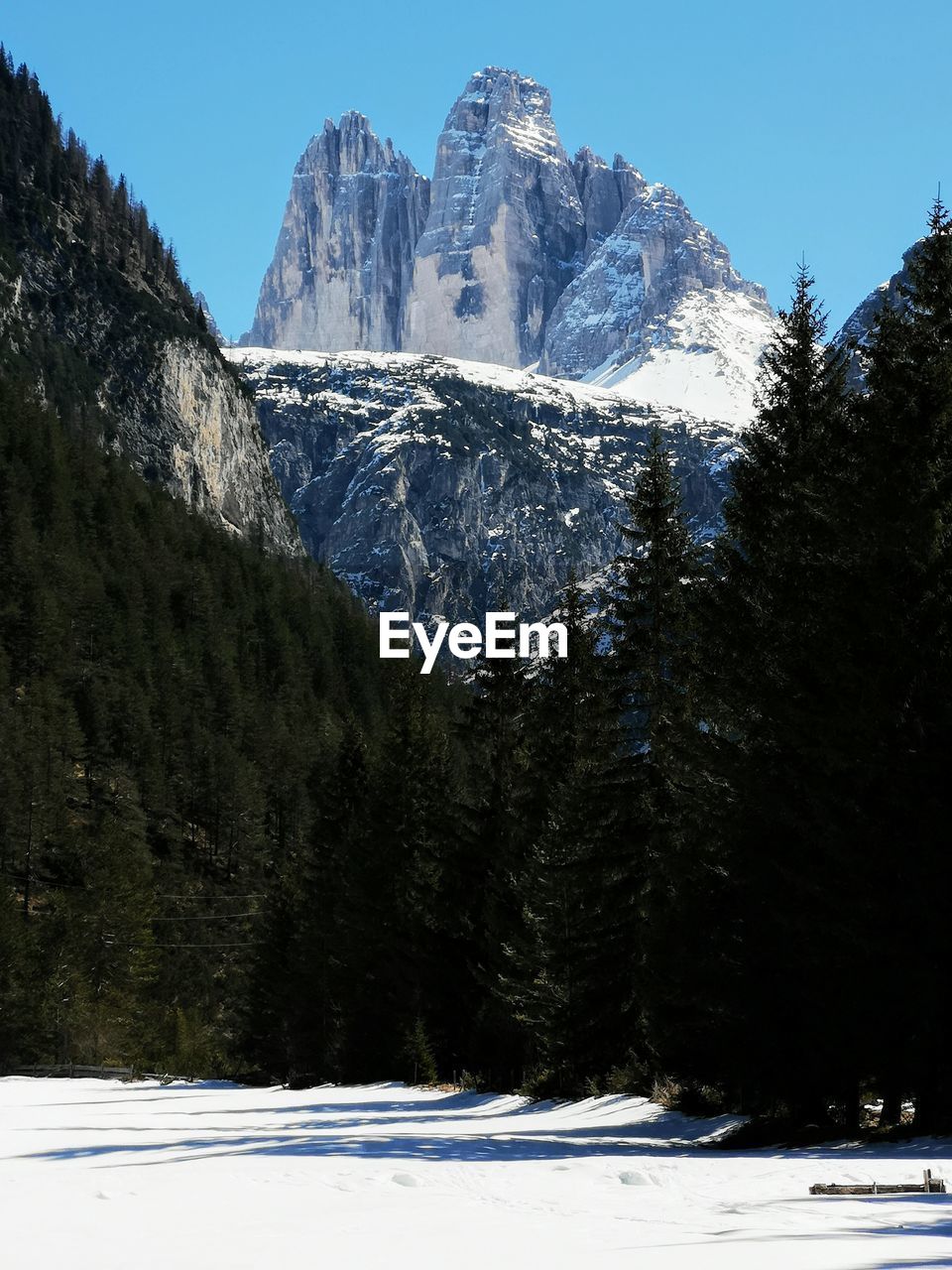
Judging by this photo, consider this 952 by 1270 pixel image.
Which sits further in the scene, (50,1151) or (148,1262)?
(50,1151)

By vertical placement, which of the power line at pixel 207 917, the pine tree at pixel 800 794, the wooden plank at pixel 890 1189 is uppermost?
the pine tree at pixel 800 794

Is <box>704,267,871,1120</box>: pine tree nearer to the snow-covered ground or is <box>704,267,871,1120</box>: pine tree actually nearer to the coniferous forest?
the coniferous forest

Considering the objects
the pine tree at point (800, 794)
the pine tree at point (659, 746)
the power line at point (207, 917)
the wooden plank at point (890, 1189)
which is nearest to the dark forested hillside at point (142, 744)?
the power line at point (207, 917)

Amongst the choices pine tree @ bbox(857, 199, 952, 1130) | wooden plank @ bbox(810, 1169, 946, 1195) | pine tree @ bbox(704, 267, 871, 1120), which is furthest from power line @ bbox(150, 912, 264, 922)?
wooden plank @ bbox(810, 1169, 946, 1195)

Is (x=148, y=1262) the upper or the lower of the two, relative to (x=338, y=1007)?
upper

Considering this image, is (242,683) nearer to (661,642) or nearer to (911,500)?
(661,642)

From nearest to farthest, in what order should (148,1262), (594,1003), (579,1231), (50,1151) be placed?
(148,1262)
(579,1231)
(50,1151)
(594,1003)

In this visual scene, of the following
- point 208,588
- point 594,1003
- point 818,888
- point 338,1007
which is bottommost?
point 338,1007

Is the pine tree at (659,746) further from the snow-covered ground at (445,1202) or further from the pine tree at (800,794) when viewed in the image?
the snow-covered ground at (445,1202)

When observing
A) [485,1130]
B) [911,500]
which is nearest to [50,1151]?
[485,1130]

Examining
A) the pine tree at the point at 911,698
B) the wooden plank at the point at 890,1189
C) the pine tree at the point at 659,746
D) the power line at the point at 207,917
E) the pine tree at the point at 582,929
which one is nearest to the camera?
the wooden plank at the point at 890,1189
